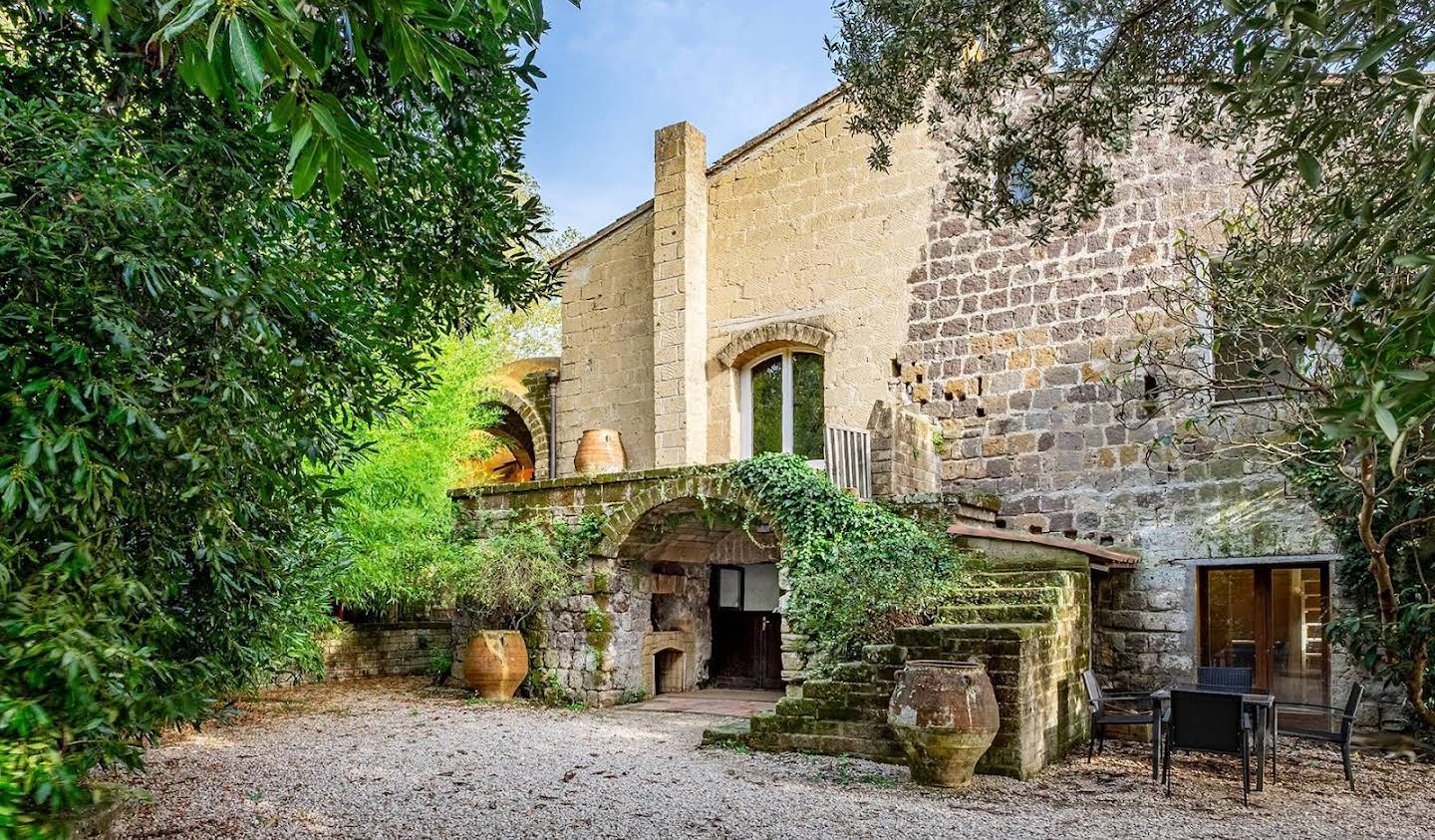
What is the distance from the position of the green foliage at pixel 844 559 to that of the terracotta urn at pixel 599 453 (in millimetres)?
2864

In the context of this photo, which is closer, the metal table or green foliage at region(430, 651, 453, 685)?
the metal table

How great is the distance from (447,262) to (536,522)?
259 inches

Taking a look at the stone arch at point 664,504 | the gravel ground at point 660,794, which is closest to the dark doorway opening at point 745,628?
the stone arch at point 664,504

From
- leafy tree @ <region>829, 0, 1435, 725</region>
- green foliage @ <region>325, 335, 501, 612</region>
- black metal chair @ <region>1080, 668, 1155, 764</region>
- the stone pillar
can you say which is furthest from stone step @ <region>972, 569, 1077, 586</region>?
green foliage @ <region>325, 335, 501, 612</region>

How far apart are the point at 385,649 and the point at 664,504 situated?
17.0 ft

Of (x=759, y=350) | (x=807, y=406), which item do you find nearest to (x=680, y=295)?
(x=759, y=350)

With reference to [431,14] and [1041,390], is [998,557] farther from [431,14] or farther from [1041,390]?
[431,14]

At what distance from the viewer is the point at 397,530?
1083cm

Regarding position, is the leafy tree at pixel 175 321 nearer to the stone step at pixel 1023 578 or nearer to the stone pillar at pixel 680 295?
the stone step at pixel 1023 578

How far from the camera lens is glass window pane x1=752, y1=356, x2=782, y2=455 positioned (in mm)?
12250

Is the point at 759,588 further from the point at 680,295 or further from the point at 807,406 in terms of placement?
the point at 680,295

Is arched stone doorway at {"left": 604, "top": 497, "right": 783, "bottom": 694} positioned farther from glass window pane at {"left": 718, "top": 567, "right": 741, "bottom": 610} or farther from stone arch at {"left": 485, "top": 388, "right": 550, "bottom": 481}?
stone arch at {"left": 485, "top": 388, "right": 550, "bottom": 481}

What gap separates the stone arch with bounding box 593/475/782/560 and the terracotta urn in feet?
5.51

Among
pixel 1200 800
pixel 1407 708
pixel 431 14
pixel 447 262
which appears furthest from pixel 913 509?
pixel 431 14
